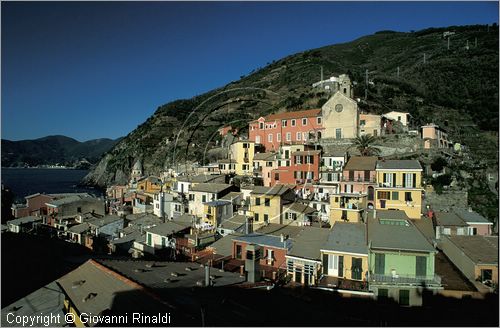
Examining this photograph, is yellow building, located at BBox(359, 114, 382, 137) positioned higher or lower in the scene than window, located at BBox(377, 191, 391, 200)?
higher

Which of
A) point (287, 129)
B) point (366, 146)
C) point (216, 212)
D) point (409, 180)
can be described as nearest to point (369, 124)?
point (366, 146)

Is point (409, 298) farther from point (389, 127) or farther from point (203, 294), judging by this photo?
point (389, 127)

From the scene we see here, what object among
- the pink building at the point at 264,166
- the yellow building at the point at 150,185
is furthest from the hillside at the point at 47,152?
the pink building at the point at 264,166

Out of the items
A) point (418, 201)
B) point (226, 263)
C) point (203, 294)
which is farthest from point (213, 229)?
point (203, 294)

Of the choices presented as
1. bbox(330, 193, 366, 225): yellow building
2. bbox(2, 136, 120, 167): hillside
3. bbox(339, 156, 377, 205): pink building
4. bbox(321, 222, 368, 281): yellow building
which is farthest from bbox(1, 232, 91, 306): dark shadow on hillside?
bbox(2, 136, 120, 167): hillside

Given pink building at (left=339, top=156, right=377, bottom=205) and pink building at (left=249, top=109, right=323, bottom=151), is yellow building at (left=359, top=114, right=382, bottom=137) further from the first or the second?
pink building at (left=339, top=156, right=377, bottom=205)

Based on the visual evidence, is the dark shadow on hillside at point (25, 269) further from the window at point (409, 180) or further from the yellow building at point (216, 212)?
the window at point (409, 180)
